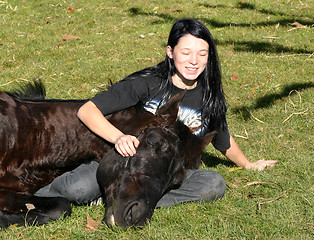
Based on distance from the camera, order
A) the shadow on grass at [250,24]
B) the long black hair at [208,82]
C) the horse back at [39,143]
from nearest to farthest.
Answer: the horse back at [39,143] → the long black hair at [208,82] → the shadow on grass at [250,24]

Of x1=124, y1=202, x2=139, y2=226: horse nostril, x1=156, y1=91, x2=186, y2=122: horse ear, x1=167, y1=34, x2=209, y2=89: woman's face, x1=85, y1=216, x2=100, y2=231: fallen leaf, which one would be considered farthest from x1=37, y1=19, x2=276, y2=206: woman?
x1=124, y1=202, x2=139, y2=226: horse nostril

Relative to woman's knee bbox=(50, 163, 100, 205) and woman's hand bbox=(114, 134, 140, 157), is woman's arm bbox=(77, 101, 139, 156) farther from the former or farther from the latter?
woman's knee bbox=(50, 163, 100, 205)

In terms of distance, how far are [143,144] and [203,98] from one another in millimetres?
1112

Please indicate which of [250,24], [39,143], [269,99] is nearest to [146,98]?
[39,143]

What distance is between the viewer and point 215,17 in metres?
9.88

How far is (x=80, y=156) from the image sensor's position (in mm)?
3594

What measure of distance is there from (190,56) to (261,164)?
1.59 m

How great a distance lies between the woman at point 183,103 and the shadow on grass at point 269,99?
6.39 ft

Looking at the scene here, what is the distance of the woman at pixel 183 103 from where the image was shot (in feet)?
11.5

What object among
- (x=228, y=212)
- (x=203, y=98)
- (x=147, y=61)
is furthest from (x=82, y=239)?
(x=147, y=61)

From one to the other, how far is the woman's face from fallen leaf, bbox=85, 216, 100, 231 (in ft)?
4.74

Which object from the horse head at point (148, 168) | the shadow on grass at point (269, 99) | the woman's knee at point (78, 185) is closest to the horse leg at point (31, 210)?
the woman's knee at point (78, 185)

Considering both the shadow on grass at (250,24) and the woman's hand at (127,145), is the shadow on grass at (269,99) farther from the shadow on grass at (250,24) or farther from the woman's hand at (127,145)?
the woman's hand at (127,145)

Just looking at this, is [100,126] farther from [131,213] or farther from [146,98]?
[131,213]
